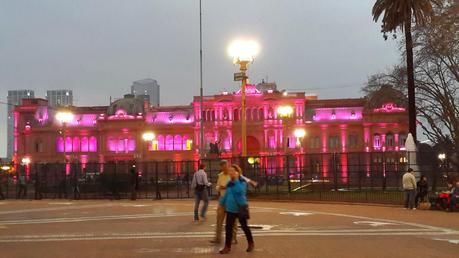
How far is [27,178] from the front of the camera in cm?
4009

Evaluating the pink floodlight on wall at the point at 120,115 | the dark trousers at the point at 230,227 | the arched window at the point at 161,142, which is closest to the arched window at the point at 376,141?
the arched window at the point at 161,142

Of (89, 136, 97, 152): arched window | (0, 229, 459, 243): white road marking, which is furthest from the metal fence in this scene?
(89, 136, 97, 152): arched window

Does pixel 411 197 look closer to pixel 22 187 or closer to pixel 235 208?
pixel 235 208

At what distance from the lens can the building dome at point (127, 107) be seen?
362 ft

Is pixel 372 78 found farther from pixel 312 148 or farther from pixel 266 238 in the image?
pixel 312 148

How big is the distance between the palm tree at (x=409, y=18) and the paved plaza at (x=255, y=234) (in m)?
11.9

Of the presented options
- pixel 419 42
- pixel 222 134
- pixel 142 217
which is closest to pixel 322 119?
pixel 222 134

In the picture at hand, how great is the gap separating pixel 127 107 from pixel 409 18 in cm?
8201

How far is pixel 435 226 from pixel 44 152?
10262cm

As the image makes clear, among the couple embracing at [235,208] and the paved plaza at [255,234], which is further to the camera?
the paved plaza at [255,234]

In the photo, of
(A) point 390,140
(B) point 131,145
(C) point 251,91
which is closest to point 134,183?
(C) point 251,91

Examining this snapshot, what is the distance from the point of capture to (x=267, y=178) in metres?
34.7

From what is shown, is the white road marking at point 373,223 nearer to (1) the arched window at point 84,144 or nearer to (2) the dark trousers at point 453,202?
(2) the dark trousers at point 453,202

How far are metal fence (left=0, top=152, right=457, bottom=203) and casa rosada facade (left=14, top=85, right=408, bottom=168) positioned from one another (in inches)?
2269
